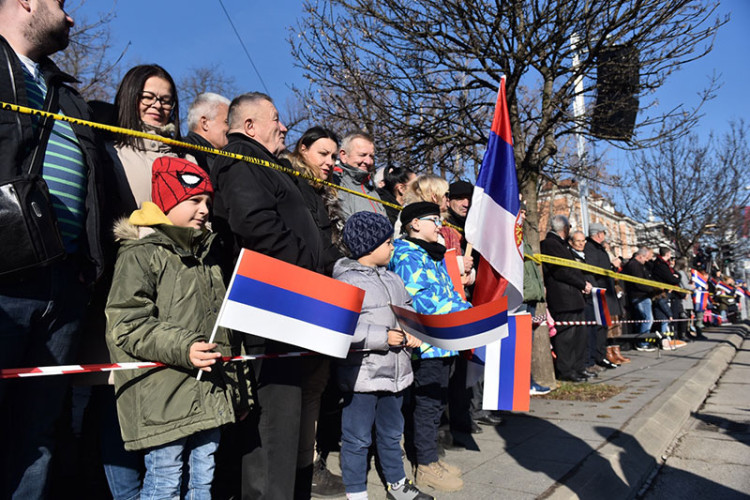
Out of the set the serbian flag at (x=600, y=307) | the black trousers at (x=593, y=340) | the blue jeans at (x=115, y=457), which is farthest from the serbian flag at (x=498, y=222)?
the serbian flag at (x=600, y=307)

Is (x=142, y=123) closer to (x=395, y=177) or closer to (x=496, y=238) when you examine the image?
(x=496, y=238)

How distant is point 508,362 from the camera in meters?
3.84

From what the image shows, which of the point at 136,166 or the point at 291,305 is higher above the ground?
the point at 136,166

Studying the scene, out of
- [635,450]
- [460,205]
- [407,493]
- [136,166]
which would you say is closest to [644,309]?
[460,205]

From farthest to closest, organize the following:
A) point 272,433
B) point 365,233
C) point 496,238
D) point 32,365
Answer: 1. point 496,238
2. point 365,233
3. point 272,433
4. point 32,365

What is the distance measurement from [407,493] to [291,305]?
4.50 ft

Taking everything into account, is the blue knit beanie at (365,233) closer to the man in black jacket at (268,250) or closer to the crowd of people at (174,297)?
the crowd of people at (174,297)

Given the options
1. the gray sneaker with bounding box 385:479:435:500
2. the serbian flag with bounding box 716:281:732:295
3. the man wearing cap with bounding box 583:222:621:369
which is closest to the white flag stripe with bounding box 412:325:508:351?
the gray sneaker with bounding box 385:479:435:500

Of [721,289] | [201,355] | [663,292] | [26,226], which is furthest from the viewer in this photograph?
[721,289]

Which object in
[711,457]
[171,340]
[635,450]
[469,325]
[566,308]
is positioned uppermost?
[566,308]

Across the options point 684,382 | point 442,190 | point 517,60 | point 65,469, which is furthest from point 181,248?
point 684,382

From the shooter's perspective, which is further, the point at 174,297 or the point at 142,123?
the point at 142,123

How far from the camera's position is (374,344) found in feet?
10.6

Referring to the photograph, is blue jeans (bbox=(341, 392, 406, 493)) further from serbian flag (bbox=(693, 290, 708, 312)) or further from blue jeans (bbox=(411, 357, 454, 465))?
serbian flag (bbox=(693, 290, 708, 312))
